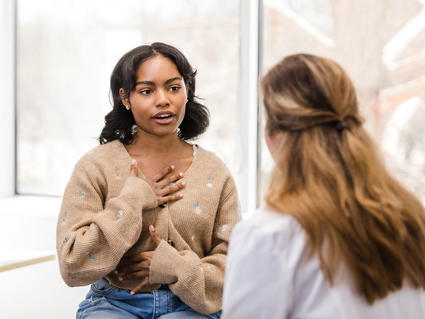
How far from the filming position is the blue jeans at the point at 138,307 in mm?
1596

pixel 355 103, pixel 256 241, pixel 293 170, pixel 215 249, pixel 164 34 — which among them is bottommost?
pixel 215 249

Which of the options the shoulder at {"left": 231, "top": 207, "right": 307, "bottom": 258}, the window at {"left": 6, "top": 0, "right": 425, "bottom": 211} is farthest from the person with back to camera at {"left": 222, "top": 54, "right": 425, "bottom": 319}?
the window at {"left": 6, "top": 0, "right": 425, "bottom": 211}

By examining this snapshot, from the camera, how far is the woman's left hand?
1.60 meters

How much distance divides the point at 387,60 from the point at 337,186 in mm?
1438

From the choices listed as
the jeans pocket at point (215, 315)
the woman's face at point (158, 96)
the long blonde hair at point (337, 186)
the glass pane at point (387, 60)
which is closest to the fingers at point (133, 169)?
the woman's face at point (158, 96)

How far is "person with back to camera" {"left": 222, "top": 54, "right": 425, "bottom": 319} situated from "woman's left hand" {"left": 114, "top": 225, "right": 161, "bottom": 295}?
58 centimetres

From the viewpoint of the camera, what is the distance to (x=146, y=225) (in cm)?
165

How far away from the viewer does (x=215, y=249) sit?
1687 mm

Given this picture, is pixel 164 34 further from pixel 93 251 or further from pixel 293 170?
pixel 293 170

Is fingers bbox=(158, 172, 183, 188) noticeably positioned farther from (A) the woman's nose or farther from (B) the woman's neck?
(A) the woman's nose

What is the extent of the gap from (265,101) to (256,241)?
279mm

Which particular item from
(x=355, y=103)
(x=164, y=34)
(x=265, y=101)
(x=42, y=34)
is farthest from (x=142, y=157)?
Answer: (x=42, y=34)

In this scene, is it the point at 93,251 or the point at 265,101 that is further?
the point at 93,251

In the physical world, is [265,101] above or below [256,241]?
above
